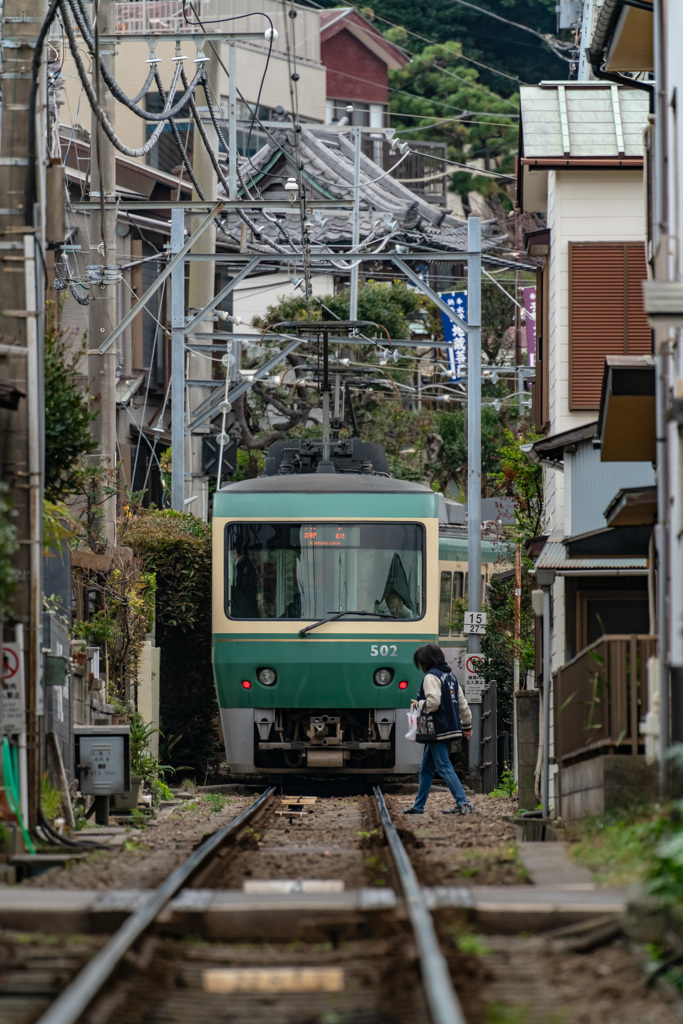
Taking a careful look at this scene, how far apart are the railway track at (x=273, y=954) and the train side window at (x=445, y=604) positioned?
50.2ft

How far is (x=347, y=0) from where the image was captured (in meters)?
57.0

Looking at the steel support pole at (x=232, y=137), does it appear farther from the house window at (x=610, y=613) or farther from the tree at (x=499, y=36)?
the tree at (x=499, y=36)

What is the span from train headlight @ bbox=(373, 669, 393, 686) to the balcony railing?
5489 mm

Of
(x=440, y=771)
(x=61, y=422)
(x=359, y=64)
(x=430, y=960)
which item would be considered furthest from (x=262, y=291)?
(x=430, y=960)

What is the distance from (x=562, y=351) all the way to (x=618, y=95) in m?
3.18

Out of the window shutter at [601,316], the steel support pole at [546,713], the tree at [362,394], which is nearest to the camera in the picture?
the steel support pole at [546,713]

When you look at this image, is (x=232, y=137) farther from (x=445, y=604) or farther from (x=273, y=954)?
(x=273, y=954)

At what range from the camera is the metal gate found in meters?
21.6

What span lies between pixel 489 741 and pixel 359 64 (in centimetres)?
3715

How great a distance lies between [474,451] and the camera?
22516 mm

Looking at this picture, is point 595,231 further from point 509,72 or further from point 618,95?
point 509,72

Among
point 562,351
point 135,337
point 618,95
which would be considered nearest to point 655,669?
point 562,351

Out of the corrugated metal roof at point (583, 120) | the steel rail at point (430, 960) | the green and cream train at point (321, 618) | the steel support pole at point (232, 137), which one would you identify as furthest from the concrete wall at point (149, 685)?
the steel rail at point (430, 960)

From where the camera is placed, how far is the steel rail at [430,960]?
488 cm
